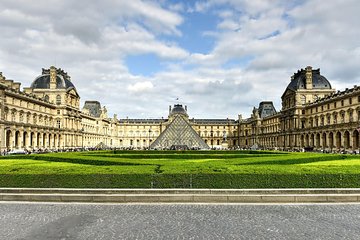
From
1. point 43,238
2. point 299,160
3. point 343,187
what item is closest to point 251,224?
point 43,238

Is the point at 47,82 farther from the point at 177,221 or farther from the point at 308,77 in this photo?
the point at 177,221

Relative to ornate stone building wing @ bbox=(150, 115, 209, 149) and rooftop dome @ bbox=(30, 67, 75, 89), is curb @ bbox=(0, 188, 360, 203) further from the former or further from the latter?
rooftop dome @ bbox=(30, 67, 75, 89)

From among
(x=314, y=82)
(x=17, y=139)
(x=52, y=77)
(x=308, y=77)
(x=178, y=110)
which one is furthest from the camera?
(x=178, y=110)

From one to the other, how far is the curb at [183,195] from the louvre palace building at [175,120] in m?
43.4

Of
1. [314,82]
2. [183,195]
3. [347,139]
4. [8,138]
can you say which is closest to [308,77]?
[314,82]

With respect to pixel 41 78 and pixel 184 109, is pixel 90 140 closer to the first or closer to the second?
pixel 41 78

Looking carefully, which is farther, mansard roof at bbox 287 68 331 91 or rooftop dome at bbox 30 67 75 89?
mansard roof at bbox 287 68 331 91

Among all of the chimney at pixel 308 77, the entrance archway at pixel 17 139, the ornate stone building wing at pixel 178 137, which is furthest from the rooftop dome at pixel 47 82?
the chimney at pixel 308 77

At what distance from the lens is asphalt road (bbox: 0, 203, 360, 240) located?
823 centimetres

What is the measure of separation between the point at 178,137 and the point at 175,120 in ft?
14.2

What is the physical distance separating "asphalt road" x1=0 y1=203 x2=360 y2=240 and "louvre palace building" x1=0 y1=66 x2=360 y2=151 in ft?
152

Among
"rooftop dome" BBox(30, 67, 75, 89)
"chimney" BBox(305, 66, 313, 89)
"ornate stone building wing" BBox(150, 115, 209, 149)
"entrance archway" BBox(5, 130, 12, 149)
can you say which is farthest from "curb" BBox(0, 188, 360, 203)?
"chimney" BBox(305, 66, 313, 89)

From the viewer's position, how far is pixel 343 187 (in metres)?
13.5

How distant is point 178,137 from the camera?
211 ft
